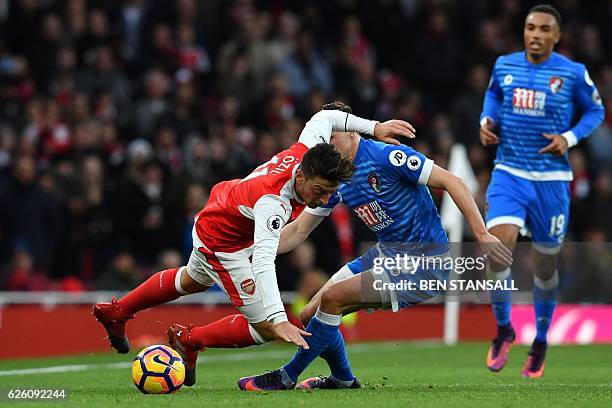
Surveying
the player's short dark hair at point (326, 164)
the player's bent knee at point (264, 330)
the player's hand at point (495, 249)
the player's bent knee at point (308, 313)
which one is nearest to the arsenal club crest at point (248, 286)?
the player's bent knee at point (264, 330)

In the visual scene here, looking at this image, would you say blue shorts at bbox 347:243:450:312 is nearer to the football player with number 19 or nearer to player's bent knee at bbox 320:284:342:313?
player's bent knee at bbox 320:284:342:313

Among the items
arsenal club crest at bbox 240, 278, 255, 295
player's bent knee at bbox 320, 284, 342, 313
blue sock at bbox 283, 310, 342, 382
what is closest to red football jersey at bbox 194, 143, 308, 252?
arsenal club crest at bbox 240, 278, 255, 295

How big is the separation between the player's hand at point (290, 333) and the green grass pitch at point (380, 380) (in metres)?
0.34

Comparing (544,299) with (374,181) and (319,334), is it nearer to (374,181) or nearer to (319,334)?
(374,181)

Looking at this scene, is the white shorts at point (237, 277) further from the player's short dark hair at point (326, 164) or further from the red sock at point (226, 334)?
the player's short dark hair at point (326, 164)

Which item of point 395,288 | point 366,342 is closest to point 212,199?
point 395,288

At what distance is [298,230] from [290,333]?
146 centimetres

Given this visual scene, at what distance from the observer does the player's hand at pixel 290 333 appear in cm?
768

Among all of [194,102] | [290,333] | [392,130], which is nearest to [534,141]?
[392,130]

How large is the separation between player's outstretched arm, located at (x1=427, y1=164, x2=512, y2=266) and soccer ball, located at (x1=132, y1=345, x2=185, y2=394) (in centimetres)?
200

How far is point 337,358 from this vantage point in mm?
8680

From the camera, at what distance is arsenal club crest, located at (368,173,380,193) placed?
8.49 metres

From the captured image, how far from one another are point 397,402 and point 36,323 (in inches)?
308

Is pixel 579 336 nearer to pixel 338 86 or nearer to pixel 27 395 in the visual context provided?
pixel 338 86
